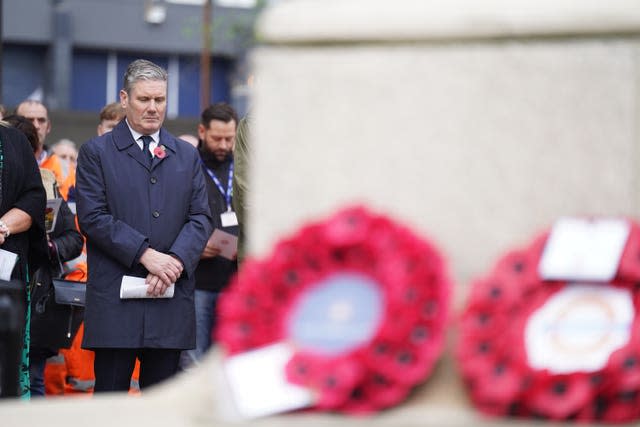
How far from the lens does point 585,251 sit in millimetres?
2721

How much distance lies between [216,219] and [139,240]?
1739 mm

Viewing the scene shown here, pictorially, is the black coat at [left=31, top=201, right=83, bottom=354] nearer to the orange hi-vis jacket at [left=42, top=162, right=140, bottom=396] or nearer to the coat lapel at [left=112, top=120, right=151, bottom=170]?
the orange hi-vis jacket at [left=42, top=162, right=140, bottom=396]

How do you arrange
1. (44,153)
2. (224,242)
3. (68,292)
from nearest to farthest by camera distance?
(68,292) → (224,242) → (44,153)

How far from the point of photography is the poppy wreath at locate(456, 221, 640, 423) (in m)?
2.55

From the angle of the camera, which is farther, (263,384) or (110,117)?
(110,117)

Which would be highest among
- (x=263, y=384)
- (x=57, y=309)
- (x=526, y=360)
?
(x=526, y=360)

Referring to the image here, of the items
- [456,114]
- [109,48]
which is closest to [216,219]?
[456,114]

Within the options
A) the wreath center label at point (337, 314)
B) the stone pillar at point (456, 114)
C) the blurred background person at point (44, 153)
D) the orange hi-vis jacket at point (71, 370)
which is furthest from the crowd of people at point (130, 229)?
the wreath center label at point (337, 314)

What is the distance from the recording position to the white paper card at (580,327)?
261 cm

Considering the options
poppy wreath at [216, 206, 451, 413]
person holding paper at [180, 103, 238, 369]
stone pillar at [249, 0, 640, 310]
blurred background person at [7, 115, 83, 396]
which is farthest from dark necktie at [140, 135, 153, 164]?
poppy wreath at [216, 206, 451, 413]

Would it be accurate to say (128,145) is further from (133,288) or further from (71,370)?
(71,370)

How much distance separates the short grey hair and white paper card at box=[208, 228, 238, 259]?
52.9 inches

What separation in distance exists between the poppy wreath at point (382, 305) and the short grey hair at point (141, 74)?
2.93 m

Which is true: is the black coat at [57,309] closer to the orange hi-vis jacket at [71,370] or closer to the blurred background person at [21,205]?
the blurred background person at [21,205]
